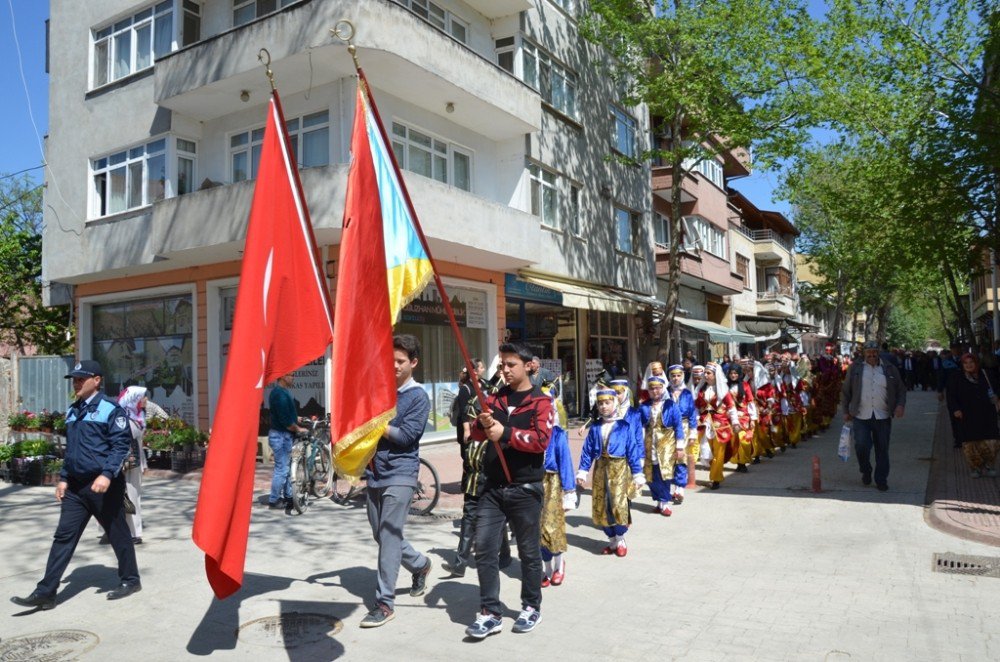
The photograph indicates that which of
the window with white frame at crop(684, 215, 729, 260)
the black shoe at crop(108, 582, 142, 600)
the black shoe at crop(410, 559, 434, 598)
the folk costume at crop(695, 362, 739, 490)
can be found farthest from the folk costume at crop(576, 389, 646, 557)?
the window with white frame at crop(684, 215, 729, 260)

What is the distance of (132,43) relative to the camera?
18297 mm

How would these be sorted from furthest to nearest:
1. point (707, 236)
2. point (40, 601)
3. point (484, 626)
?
point (707, 236) < point (40, 601) < point (484, 626)

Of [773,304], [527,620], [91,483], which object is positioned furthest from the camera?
[773,304]

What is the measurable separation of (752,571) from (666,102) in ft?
52.1

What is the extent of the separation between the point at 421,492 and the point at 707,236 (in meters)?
25.9

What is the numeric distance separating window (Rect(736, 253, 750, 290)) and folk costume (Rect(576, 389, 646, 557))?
35.5 m

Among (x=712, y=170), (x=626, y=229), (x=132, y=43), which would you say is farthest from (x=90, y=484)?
(x=712, y=170)

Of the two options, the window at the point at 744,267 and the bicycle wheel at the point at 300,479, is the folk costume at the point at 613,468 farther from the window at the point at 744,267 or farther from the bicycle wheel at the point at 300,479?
the window at the point at 744,267

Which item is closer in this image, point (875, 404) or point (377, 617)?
point (377, 617)

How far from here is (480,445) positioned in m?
5.62

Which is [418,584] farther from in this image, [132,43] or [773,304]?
[773,304]

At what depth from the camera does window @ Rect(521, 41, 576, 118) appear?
20297mm

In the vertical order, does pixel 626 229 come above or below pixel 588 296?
above

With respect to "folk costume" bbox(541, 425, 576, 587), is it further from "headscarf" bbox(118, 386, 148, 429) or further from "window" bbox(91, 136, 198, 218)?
"window" bbox(91, 136, 198, 218)
